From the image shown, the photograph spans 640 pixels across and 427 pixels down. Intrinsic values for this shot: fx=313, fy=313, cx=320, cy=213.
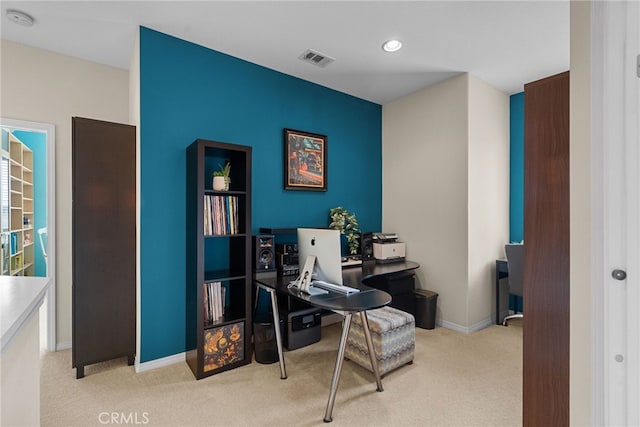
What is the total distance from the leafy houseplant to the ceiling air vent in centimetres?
153

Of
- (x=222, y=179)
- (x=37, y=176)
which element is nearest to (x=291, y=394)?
(x=222, y=179)

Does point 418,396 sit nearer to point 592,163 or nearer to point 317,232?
point 317,232

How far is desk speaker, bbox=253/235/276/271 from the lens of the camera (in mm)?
2791

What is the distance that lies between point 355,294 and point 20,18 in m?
3.12

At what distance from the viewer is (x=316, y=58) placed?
2.96 metres

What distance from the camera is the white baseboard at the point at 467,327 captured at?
329 centimetres

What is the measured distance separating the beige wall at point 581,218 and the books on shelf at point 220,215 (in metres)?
2.18

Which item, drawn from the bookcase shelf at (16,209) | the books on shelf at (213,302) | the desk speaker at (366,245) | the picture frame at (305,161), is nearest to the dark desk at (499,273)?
the desk speaker at (366,245)

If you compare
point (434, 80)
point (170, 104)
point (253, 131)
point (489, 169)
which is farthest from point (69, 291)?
point (489, 169)

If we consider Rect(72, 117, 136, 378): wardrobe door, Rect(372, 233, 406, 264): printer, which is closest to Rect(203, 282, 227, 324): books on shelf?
Rect(72, 117, 136, 378): wardrobe door

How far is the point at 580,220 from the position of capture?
1.07 meters

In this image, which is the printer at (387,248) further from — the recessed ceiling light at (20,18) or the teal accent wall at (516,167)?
the recessed ceiling light at (20,18)

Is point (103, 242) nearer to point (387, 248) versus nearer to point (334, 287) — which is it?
point (334, 287)

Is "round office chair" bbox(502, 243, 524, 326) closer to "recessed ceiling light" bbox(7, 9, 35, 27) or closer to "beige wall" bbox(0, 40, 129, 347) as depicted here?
"beige wall" bbox(0, 40, 129, 347)
